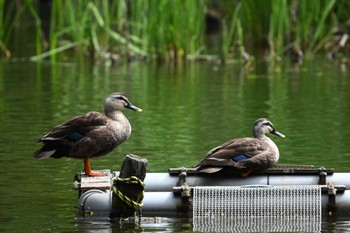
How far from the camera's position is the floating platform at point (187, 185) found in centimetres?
1027

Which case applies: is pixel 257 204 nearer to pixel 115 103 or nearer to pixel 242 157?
pixel 242 157

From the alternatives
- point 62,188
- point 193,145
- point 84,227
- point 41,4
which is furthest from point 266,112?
point 41,4

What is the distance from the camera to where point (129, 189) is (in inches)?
397

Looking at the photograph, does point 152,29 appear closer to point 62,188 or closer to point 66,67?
point 66,67

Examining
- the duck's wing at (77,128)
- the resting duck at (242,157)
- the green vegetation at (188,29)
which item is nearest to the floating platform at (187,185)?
the resting duck at (242,157)

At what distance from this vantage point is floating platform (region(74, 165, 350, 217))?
1027 cm

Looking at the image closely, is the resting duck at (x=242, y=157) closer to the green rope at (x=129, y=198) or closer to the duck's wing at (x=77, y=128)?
the green rope at (x=129, y=198)

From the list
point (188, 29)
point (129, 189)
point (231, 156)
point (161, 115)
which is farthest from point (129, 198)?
point (188, 29)

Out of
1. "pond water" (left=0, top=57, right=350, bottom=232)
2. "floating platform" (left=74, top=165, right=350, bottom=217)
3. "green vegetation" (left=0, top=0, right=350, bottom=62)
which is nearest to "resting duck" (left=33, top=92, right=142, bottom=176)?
"floating platform" (left=74, top=165, right=350, bottom=217)

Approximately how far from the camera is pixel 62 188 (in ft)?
37.7

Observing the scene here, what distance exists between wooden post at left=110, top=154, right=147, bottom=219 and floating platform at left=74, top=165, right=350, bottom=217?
0.10 metres

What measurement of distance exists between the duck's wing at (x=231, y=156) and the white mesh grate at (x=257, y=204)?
15.2 inches

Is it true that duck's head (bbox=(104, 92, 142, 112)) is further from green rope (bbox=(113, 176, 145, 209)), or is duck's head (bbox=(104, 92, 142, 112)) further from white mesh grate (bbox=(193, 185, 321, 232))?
white mesh grate (bbox=(193, 185, 321, 232))

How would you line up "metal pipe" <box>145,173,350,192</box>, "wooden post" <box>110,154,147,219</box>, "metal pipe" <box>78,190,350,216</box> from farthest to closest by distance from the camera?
"metal pipe" <box>145,173,350,192</box>
"metal pipe" <box>78,190,350,216</box>
"wooden post" <box>110,154,147,219</box>
